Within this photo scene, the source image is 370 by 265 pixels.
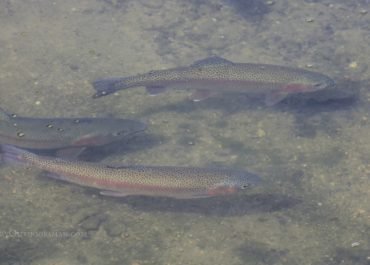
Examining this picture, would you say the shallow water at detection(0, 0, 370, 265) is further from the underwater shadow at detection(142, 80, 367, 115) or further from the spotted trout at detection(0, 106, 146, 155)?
the spotted trout at detection(0, 106, 146, 155)

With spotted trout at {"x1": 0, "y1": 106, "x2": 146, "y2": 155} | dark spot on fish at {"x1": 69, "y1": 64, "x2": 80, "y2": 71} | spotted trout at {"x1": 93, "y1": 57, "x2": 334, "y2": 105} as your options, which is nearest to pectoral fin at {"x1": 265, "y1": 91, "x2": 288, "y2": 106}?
spotted trout at {"x1": 93, "y1": 57, "x2": 334, "y2": 105}

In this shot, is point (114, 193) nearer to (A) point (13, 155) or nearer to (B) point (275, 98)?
(A) point (13, 155)

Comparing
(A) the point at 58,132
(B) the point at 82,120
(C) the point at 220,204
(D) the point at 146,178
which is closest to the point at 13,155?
(A) the point at 58,132

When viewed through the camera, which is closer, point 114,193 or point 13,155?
point 114,193

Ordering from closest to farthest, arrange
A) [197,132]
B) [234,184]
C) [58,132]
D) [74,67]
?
[234,184] < [58,132] < [197,132] < [74,67]

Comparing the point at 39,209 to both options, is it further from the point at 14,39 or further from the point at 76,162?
the point at 14,39

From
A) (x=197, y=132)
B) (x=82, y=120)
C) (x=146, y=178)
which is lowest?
(x=197, y=132)
